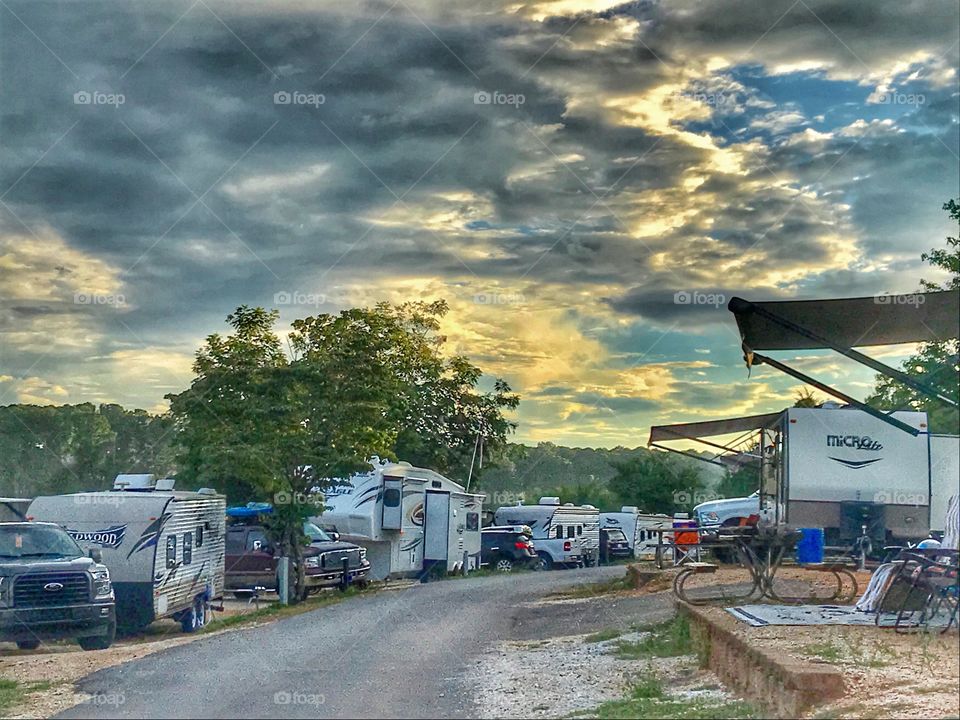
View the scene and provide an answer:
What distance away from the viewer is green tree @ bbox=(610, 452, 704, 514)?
2146 inches

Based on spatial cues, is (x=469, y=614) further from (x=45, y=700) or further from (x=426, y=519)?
(x=426, y=519)

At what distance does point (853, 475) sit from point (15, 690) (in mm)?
15295

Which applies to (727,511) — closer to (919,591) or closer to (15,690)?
(919,591)

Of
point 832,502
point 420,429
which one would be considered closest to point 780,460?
point 832,502

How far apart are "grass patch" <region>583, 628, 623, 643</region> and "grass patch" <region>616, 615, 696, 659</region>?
495 millimetres

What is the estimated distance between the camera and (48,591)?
559 inches

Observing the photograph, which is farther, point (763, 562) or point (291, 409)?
point (291, 409)

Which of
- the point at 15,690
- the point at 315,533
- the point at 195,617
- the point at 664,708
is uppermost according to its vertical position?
the point at 315,533

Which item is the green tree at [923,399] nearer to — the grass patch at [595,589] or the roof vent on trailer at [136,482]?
the grass patch at [595,589]

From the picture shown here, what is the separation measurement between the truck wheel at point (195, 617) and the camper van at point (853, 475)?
34.3ft

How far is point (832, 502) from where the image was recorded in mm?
20672

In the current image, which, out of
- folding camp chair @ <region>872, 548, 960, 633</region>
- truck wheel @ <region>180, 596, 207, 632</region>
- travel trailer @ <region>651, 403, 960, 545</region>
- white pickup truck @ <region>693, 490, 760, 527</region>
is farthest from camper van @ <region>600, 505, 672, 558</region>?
folding camp chair @ <region>872, 548, 960, 633</region>

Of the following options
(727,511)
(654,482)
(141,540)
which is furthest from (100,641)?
(654,482)

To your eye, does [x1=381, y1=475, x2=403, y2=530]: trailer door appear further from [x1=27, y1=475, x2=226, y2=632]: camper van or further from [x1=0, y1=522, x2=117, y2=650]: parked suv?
[x1=0, y1=522, x2=117, y2=650]: parked suv
